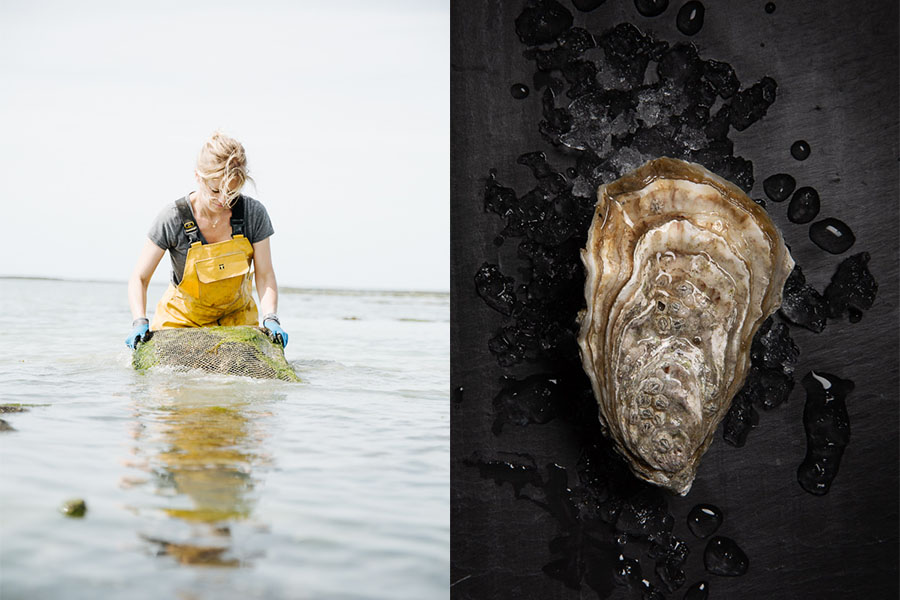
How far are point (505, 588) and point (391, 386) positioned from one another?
2.48 m

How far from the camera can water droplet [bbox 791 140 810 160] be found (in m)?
0.81

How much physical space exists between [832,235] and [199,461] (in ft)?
5.15

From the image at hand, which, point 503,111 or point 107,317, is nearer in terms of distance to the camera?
point 503,111

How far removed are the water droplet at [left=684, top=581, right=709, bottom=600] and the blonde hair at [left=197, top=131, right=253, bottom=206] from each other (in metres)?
2.49

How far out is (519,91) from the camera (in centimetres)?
81

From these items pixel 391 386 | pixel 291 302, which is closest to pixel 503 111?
pixel 391 386

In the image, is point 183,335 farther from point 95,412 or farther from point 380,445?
point 380,445

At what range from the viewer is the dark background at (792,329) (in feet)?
2.64

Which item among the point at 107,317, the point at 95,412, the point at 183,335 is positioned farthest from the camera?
the point at 107,317

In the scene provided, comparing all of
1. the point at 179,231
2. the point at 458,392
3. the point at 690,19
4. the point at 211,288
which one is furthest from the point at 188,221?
the point at 690,19

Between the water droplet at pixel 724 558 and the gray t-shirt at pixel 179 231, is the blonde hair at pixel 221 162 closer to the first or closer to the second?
the gray t-shirt at pixel 179 231

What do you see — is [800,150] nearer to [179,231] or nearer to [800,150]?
[800,150]

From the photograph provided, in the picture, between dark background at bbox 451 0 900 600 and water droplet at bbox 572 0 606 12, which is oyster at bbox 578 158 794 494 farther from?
water droplet at bbox 572 0 606 12

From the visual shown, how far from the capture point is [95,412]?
2494 mm
